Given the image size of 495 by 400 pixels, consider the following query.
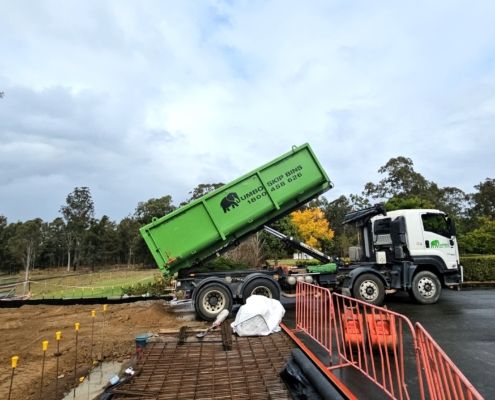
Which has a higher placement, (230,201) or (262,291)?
(230,201)

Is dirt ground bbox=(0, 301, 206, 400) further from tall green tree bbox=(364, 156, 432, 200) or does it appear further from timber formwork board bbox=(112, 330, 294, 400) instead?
tall green tree bbox=(364, 156, 432, 200)

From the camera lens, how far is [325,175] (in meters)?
8.94

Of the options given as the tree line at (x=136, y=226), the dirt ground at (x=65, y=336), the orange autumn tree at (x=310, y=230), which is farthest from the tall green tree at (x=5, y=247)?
the dirt ground at (x=65, y=336)

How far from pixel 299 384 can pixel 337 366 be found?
3.19 feet

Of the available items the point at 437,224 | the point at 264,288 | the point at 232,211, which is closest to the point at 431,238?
the point at 437,224

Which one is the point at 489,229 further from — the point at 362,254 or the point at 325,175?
the point at 325,175

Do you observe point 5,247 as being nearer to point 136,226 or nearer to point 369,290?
point 136,226

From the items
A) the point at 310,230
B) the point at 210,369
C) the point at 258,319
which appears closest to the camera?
A: the point at 210,369

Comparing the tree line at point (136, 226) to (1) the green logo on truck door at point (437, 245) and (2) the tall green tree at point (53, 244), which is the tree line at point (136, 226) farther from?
(1) the green logo on truck door at point (437, 245)

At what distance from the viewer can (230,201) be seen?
8.61 meters

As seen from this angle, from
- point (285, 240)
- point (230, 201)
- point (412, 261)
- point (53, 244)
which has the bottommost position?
point (412, 261)

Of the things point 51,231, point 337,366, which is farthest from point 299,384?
point 51,231

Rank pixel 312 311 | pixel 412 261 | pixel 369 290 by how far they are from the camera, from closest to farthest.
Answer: pixel 312 311
pixel 369 290
pixel 412 261

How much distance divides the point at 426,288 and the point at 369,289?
175 cm
